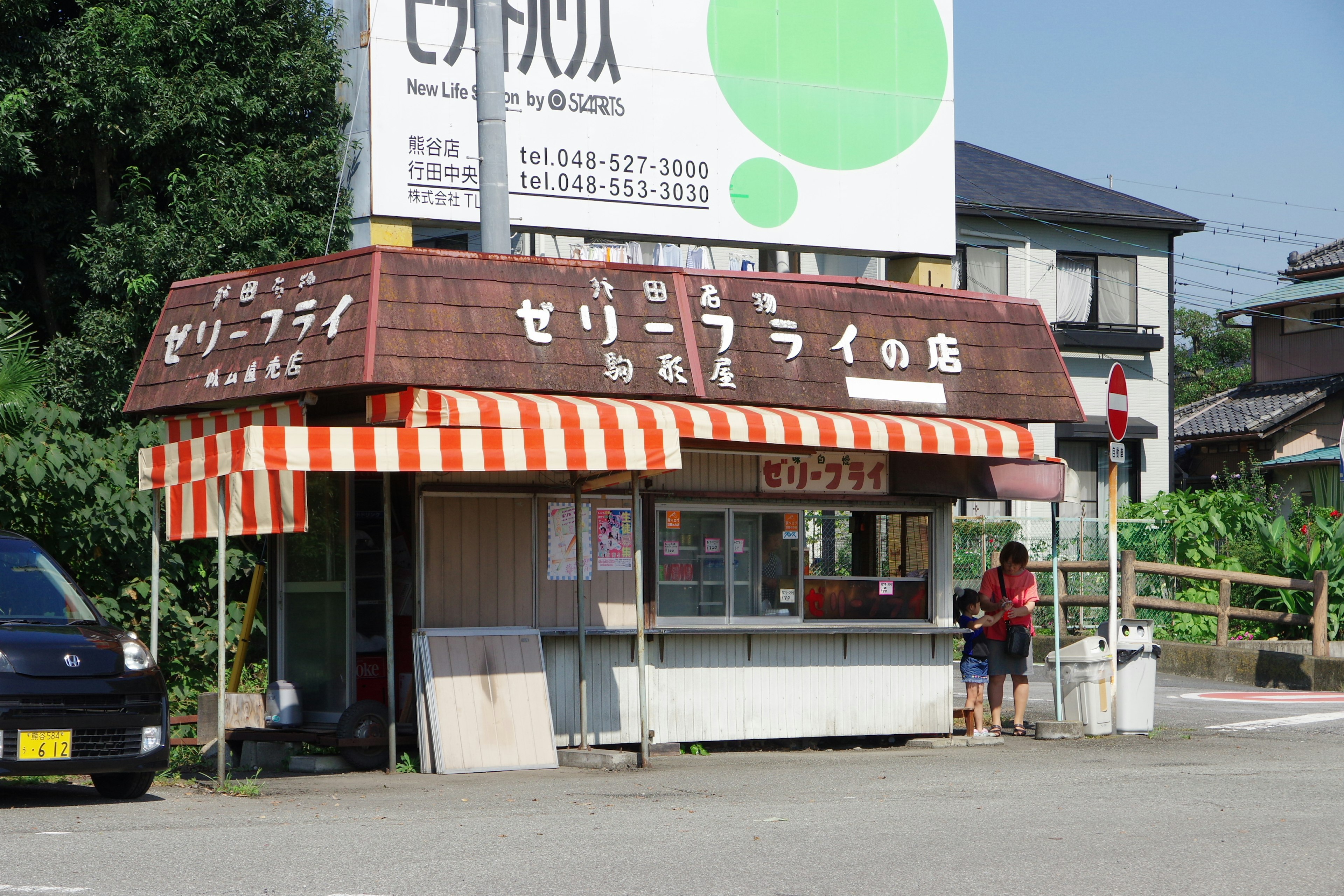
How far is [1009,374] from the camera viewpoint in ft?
44.6

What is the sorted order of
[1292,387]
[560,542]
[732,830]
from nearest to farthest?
[732,830]
[560,542]
[1292,387]

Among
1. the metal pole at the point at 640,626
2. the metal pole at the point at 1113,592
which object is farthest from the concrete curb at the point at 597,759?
the metal pole at the point at 1113,592

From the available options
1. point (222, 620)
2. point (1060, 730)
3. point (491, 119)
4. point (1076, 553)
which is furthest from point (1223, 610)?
point (222, 620)

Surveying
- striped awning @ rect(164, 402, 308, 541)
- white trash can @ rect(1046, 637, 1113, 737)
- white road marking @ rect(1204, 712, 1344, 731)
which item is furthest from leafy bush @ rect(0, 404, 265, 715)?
white road marking @ rect(1204, 712, 1344, 731)

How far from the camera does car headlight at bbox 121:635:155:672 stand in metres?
9.88

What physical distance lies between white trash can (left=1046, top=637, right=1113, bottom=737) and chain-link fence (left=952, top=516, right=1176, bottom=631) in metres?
8.59

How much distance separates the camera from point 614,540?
1279cm

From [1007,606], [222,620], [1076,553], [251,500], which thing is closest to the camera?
[222,620]

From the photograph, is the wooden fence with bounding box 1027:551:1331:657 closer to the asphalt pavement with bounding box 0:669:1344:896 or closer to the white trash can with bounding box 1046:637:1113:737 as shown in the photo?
the white trash can with bounding box 1046:637:1113:737

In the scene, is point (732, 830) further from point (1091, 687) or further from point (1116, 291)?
point (1116, 291)

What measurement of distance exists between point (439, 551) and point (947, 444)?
4196mm

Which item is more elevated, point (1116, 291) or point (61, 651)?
point (1116, 291)

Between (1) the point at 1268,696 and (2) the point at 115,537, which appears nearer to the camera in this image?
(2) the point at 115,537

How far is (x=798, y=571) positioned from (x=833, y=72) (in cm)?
560
